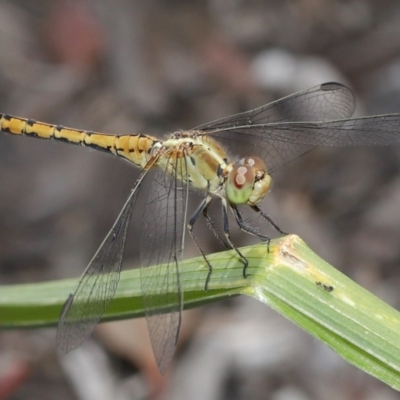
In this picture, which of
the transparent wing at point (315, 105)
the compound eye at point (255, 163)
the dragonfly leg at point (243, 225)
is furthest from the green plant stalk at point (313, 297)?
the transparent wing at point (315, 105)

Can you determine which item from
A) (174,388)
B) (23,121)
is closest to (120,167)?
(23,121)

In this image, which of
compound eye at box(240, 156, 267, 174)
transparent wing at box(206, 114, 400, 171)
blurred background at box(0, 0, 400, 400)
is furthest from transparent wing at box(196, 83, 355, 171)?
blurred background at box(0, 0, 400, 400)

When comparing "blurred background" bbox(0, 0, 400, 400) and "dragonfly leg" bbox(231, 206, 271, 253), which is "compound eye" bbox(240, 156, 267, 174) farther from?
"blurred background" bbox(0, 0, 400, 400)

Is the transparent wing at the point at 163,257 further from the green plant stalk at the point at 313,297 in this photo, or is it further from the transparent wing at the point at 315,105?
the transparent wing at the point at 315,105

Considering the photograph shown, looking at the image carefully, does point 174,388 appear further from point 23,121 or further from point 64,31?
point 64,31

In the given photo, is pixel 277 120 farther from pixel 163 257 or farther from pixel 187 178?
pixel 163 257
